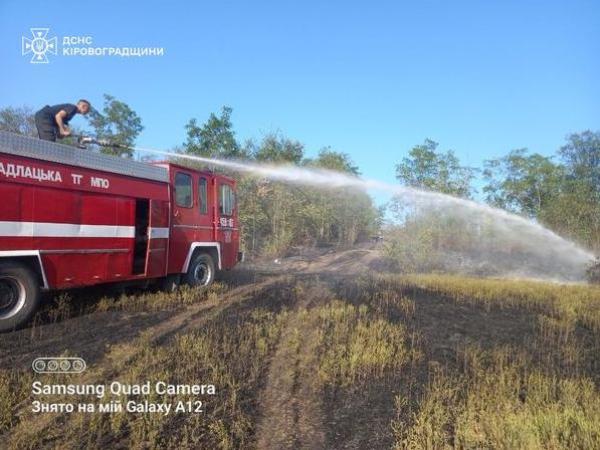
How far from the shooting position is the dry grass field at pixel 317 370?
12.0 ft

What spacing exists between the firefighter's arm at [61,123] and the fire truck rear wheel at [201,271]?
355cm

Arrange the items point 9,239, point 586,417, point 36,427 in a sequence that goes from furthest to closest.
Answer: point 9,239 → point 586,417 → point 36,427

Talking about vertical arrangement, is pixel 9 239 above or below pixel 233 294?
above

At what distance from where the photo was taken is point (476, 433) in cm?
375

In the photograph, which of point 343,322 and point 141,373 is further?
point 343,322

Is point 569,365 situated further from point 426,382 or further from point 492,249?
point 492,249

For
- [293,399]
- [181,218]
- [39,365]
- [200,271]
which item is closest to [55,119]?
[181,218]

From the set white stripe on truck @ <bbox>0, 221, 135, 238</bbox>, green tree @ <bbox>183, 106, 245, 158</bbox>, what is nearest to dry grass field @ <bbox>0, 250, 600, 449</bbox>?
white stripe on truck @ <bbox>0, 221, 135, 238</bbox>

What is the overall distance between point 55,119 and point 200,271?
4.24 meters

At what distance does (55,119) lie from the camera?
7840 mm

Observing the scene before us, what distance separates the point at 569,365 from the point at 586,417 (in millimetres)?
2086

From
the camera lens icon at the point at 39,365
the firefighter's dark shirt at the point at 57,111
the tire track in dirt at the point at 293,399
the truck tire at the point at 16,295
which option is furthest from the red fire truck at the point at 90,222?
the tire track in dirt at the point at 293,399

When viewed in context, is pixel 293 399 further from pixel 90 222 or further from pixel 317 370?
pixel 90 222

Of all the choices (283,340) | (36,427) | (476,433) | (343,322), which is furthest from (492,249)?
(36,427)
